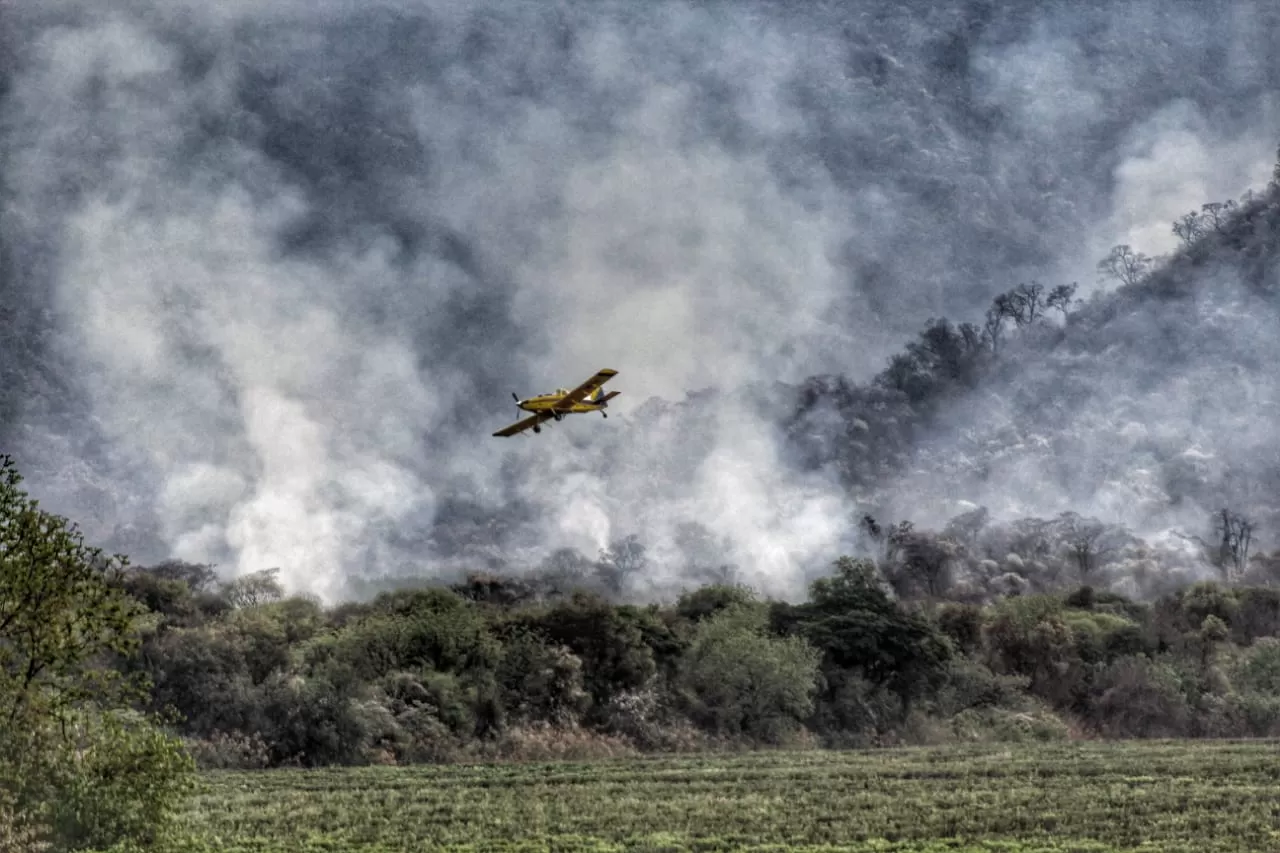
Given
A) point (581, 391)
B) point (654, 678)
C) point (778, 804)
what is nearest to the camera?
point (778, 804)

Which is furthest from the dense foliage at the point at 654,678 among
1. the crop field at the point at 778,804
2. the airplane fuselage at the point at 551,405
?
the airplane fuselage at the point at 551,405

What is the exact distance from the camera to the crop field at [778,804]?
4794 cm

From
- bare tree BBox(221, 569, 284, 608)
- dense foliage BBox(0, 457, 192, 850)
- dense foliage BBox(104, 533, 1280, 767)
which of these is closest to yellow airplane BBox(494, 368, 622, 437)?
dense foliage BBox(104, 533, 1280, 767)

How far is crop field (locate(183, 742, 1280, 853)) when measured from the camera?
1887 inches

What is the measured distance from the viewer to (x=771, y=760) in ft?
234

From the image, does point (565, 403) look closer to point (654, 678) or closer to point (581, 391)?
point (581, 391)

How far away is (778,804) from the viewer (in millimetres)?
55656

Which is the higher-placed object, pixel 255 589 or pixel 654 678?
pixel 255 589

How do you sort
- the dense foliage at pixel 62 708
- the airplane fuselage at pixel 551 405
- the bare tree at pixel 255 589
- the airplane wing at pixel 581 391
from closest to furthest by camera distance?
1. the dense foliage at pixel 62 708
2. the airplane wing at pixel 581 391
3. the airplane fuselage at pixel 551 405
4. the bare tree at pixel 255 589

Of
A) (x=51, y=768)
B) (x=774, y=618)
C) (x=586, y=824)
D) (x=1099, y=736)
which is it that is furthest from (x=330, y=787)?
(x=1099, y=736)

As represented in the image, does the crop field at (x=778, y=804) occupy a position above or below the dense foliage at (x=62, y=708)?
below

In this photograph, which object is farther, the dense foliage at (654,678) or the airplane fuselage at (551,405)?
the airplane fuselage at (551,405)

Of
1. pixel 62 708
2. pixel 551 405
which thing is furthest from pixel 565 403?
pixel 62 708

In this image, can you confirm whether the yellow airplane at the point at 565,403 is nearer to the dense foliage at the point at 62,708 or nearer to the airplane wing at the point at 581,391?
the airplane wing at the point at 581,391
